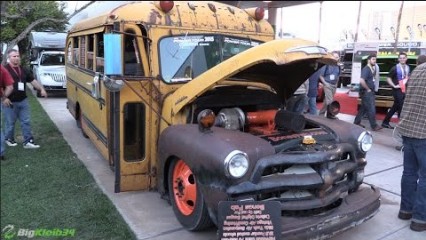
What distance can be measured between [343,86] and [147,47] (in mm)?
11231

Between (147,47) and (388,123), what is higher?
(147,47)

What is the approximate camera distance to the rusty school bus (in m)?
3.34

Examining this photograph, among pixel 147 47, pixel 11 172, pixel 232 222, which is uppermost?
pixel 147 47

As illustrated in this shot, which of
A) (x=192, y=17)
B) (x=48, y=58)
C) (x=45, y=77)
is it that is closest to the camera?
(x=192, y=17)

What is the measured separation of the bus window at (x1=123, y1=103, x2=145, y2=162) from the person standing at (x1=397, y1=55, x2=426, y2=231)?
2.74 m

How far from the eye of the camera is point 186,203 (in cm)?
408

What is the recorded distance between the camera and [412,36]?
21.7ft

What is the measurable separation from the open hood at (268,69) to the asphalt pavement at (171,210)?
41.6 inches

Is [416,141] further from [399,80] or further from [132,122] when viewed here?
[399,80]

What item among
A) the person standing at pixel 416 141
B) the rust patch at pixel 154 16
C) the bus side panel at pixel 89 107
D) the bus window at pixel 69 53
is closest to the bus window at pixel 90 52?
the bus side panel at pixel 89 107

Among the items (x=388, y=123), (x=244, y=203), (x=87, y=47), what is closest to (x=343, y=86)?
(x=388, y=123)

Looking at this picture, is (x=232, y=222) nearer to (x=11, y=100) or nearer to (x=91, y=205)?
(x=91, y=205)

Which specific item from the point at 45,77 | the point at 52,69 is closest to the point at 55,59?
the point at 45,77

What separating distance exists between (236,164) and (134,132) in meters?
1.95
